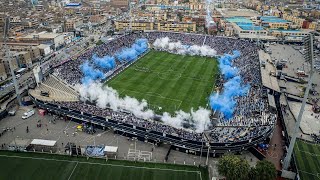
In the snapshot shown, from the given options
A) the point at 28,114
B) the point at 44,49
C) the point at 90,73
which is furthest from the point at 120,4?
the point at 28,114

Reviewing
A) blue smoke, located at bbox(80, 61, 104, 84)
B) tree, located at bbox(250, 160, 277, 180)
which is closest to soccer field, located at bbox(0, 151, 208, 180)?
tree, located at bbox(250, 160, 277, 180)

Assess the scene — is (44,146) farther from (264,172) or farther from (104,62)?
(104,62)

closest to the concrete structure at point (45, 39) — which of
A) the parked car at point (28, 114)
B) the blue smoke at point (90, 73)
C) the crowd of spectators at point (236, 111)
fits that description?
the crowd of spectators at point (236, 111)

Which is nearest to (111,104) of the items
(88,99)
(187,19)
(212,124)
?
(88,99)

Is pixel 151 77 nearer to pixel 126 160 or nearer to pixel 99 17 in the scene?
pixel 126 160

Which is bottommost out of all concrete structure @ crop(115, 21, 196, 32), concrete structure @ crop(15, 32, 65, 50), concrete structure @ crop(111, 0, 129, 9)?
concrete structure @ crop(15, 32, 65, 50)

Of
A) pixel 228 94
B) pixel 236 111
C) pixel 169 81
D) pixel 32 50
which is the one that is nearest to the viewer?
pixel 236 111

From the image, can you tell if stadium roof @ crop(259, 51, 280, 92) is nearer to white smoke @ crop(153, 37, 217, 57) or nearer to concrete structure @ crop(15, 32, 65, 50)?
white smoke @ crop(153, 37, 217, 57)
